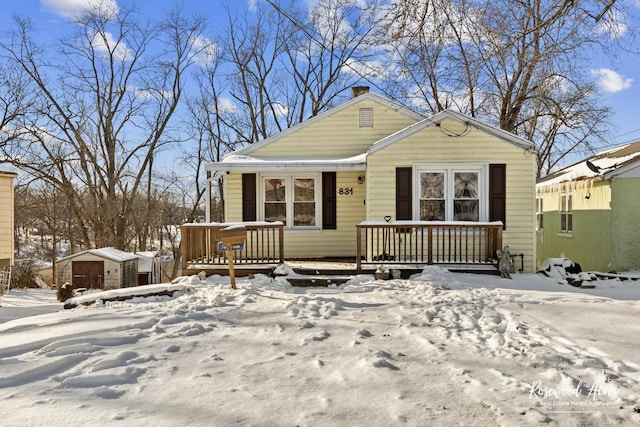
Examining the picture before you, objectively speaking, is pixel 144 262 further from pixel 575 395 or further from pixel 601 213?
pixel 575 395

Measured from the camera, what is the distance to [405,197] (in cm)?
1032

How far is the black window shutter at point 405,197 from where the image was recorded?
10305mm

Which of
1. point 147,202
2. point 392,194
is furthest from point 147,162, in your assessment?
point 392,194

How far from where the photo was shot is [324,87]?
2773 centimetres

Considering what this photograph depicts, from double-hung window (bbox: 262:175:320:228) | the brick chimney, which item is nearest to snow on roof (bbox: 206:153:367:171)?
double-hung window (bbox: 262:175:320:228)

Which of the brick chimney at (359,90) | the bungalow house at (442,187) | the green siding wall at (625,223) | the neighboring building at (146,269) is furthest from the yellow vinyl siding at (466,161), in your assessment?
the neighboring building at (146,269)

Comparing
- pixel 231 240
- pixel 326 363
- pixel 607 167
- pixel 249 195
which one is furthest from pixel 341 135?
pixel 326 363

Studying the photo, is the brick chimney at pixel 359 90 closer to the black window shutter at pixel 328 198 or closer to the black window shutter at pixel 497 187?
the black window shutter at pixel 328 198

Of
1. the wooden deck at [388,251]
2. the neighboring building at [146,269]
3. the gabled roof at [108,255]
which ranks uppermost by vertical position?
the wooden deck at [388,251]

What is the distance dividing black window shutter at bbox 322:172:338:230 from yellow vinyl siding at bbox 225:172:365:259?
0.13 metres

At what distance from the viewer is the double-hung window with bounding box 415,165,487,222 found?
33.7ft

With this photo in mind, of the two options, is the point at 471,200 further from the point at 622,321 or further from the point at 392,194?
the point at 622,321

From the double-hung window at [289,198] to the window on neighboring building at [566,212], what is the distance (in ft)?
29.0

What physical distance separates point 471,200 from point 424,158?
1493mm
